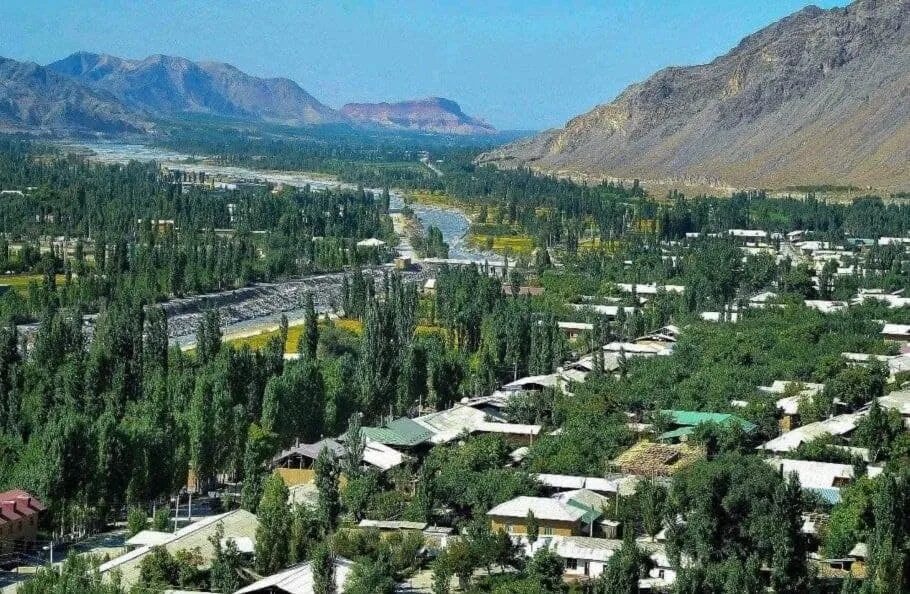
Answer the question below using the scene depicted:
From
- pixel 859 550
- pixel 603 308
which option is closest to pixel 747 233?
pixel 603 308

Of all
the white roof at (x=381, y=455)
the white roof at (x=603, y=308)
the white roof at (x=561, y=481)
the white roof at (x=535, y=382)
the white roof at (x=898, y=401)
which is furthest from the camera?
the white roof at (x=603, y=308)

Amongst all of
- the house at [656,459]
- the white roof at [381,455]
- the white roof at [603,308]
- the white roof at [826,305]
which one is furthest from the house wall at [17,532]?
the white roof at [826,305]

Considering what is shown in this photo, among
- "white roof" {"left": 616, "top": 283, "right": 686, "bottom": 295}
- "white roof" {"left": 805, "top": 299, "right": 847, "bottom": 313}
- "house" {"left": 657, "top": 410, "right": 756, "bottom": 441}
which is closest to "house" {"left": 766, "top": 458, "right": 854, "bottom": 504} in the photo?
"house" {"left": 657, "top": 410, "right": 756, "bottom": 441}

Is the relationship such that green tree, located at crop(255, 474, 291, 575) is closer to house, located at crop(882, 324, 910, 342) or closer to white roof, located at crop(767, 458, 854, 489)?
white roof, located at crop(767, 458, 854, 489)

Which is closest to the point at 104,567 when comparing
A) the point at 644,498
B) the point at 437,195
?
the point at 644,498

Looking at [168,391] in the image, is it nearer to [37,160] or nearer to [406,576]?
[406,576]

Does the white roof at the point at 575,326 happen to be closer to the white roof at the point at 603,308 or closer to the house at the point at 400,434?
the white roof at the point at 603,308
